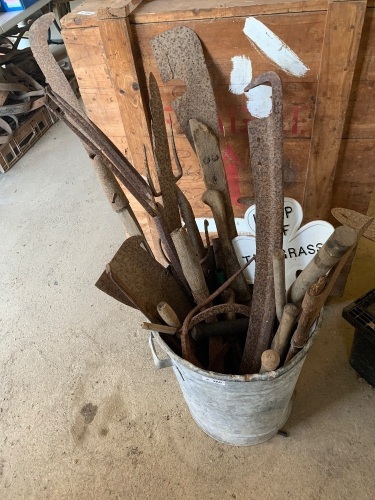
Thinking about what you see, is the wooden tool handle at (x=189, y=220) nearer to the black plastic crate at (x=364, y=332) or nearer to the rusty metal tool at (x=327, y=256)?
the rusty metal tool at (x=327, y=256)

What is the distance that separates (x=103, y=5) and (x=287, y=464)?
1.13 metres

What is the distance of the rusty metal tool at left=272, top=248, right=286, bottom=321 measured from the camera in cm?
62

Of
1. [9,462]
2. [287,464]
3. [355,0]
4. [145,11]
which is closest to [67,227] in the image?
[9,462]

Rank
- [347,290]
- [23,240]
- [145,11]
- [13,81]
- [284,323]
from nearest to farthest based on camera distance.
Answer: [284,323] → [145,11] → [347,290] → [23,240] → [13,81]

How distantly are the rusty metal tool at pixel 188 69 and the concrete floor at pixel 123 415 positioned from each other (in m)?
0.74

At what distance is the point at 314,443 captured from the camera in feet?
3.34

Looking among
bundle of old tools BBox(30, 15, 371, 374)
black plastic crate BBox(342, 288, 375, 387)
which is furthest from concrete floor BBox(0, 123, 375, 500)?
bundle of old tools BBox(30, 15, 371, 374)

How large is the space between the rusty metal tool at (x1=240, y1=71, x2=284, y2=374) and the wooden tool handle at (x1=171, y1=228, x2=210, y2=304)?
0.37ft

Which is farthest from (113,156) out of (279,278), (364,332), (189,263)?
(364,332)

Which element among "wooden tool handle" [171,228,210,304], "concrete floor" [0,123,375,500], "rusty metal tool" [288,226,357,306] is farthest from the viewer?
"concrete floor" [0,123,375,500]

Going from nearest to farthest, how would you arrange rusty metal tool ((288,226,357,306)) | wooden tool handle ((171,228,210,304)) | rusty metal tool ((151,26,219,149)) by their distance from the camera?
rusty metal tool ((288,226,357,306))
wooden tool handle ((171,228,210,304))
rusty metal tool ((151,26,219,149))

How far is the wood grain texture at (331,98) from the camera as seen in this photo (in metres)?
0.73

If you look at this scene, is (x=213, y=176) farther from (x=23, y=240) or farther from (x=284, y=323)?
(x=23, y=240)

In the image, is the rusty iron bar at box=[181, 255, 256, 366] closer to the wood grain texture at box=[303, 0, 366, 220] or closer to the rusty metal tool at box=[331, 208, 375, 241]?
the rusty metal tool at box=[331, 208, 375, 241]
